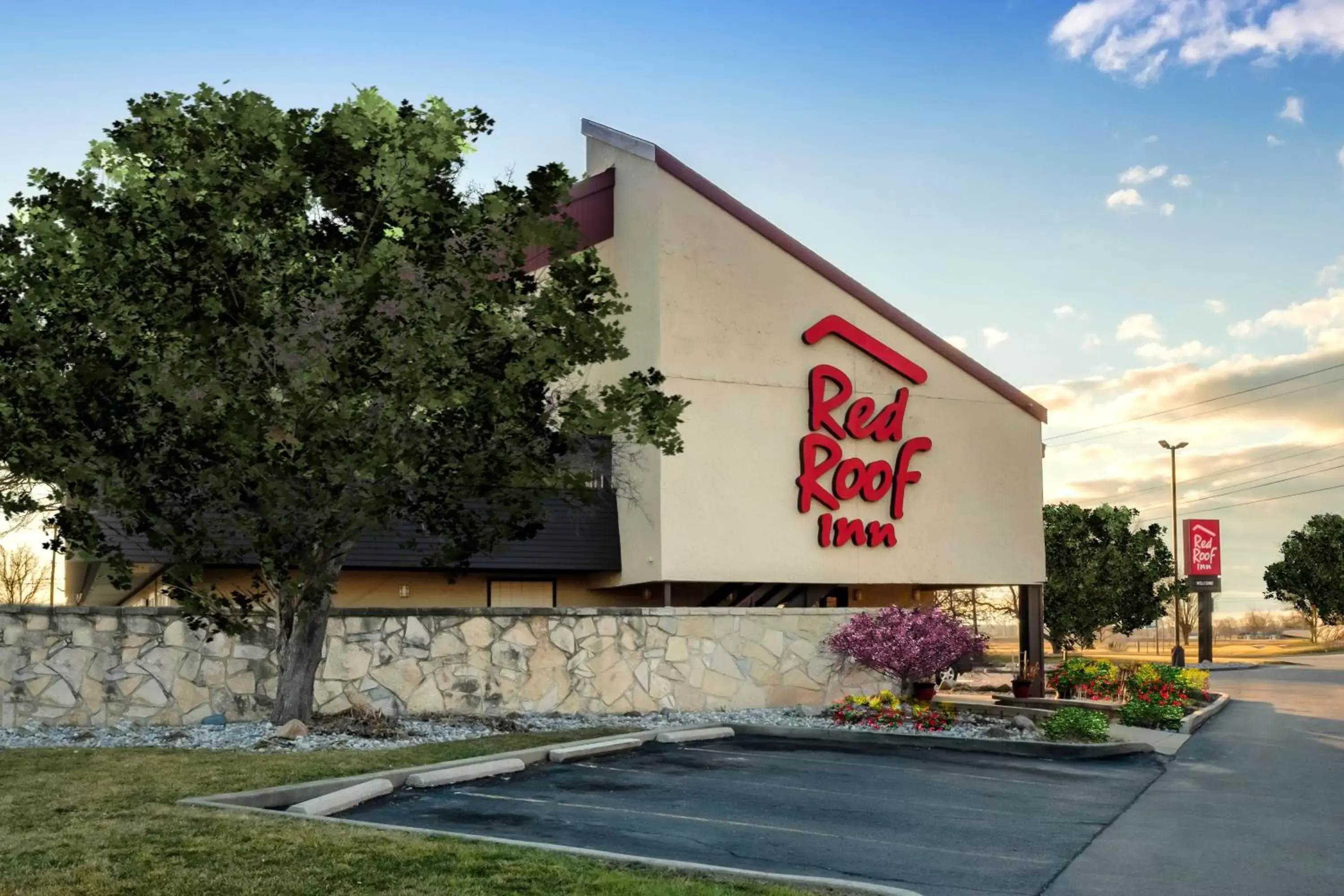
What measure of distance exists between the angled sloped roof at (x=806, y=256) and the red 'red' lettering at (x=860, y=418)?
7.47 ft

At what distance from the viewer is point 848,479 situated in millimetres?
29406

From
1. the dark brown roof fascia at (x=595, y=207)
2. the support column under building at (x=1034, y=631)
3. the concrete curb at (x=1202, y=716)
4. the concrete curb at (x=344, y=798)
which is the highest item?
the dark brown roof fascia at (x=595, y=207)

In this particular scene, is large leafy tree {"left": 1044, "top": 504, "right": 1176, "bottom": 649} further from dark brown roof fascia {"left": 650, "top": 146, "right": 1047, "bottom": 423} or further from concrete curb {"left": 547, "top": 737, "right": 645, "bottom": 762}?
concrete curb {"left": 547, "top": 737, "right": 645, "bottom": 762}

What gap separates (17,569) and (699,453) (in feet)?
131

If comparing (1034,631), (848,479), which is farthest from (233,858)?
(1034,631)

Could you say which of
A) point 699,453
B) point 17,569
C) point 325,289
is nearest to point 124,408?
point 325,289

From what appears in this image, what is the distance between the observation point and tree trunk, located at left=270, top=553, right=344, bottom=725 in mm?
19984

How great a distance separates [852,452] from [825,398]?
1483 mm

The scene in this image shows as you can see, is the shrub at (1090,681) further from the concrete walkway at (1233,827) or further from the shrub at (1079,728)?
the shrub at (1079,728)

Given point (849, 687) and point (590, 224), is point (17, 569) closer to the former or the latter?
point (590, 224)

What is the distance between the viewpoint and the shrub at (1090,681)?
101 ft

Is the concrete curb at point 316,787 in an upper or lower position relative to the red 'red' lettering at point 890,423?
lower

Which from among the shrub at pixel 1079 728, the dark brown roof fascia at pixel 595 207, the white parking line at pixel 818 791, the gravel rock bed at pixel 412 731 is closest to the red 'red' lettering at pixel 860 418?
the dark brown roof fascia at pixel 595 207

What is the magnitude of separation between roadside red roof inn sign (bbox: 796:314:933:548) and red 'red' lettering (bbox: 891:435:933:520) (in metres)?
0.02
